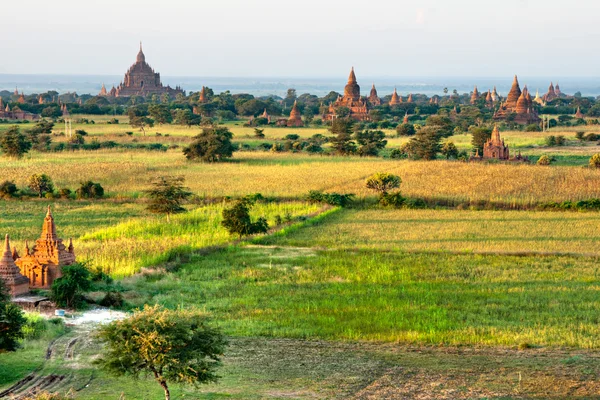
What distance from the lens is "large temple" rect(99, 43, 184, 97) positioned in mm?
157000

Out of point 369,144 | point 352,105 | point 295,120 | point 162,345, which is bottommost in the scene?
point 162,345

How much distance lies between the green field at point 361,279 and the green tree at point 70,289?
1.22 meters

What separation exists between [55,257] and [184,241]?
7.44 meters

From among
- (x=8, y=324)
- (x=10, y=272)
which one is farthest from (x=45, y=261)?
(x=8, y=324)

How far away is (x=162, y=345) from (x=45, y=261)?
34.0 ft

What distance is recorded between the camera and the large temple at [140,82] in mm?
157000

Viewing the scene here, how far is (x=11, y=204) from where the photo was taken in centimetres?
4078

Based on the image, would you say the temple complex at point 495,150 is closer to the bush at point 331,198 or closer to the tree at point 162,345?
the bush at point 331,198

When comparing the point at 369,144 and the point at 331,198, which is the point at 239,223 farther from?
the point at 369,144

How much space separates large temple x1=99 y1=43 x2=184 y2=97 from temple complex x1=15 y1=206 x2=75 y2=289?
134207 mm

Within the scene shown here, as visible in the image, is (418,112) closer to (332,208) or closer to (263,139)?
(263,139)

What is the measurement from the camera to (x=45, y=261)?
24.2 metres

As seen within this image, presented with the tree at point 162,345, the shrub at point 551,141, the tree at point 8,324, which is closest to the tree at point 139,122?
the shrub at point 551,141

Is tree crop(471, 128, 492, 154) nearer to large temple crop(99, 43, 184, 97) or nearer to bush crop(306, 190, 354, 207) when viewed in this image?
bush crop(306, 190, 354, 207)
